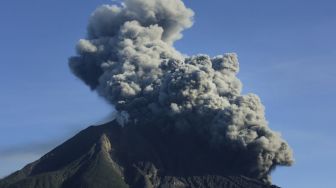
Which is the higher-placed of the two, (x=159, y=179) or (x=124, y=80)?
(x=124, y=80)

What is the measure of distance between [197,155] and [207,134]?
8.51 m

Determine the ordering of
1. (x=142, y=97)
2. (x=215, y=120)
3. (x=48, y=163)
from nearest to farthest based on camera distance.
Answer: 1. (x=215, y=120)
2. (x=142, y=97)
3. (x=48, y=163)

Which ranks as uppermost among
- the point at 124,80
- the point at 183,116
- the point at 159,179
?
the point at 124,80

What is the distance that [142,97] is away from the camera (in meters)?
138

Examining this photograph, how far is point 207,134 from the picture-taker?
13575cm

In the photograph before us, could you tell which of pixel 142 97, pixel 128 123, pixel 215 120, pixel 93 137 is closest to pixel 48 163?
pixel 93 137

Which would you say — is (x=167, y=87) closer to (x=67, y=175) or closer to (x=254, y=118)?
(x=254, y=118)

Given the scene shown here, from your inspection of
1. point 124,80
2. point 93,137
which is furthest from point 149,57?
point 93,137

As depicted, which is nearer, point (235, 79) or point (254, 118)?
point (254, 118)

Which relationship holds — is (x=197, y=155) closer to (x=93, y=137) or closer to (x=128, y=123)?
(x=128, y=123)

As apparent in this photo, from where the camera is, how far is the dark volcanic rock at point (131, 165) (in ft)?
456

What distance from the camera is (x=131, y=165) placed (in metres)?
147

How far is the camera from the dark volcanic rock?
13900cm


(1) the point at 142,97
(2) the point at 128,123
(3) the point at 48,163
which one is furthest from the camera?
(3) the point at 48,163
